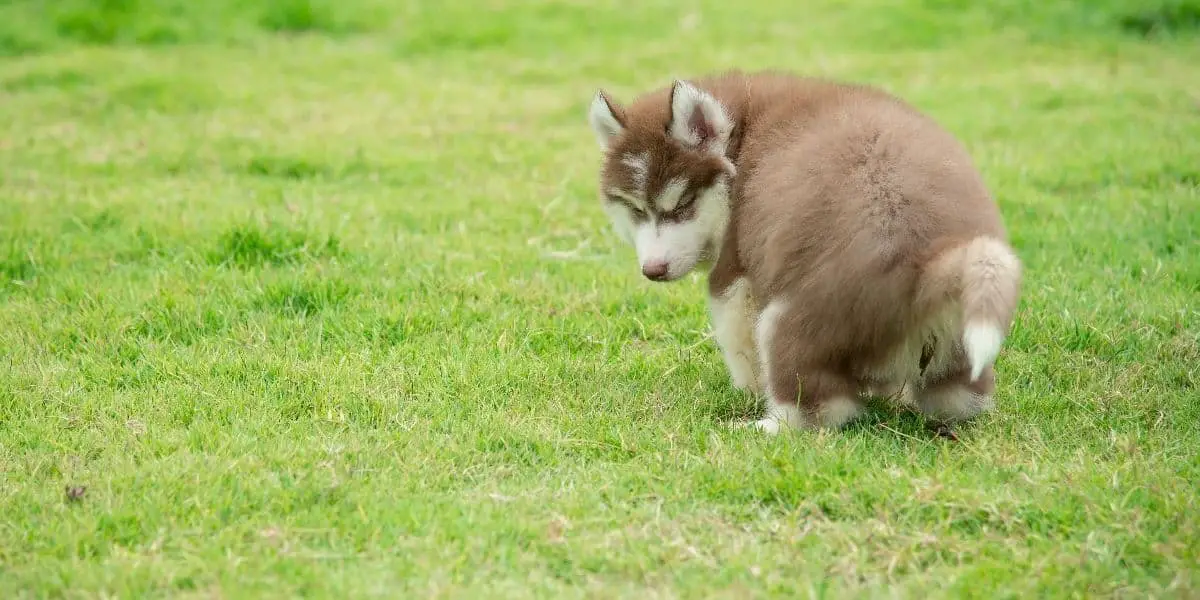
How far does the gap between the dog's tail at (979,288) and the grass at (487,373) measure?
0.56 m

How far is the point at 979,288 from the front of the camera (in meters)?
4.02

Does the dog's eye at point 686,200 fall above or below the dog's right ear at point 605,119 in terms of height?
below

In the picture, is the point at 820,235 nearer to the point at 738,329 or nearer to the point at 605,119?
the point at 738,329

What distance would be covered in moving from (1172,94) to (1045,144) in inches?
78.7

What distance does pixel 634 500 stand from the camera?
4352 millimetres

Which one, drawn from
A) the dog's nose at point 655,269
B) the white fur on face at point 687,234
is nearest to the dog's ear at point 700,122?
the white fur on face at point 687,234

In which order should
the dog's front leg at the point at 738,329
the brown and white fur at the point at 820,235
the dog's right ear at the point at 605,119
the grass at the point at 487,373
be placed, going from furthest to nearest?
the dog's right ear at the point at 605,119 < the dog's front leg at the point at 738,329 < the brown and white fur at the point at 820,235 < the grass at the point at 487,373

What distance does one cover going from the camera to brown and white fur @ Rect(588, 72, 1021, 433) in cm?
430

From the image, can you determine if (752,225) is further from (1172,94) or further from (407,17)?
(407,17)

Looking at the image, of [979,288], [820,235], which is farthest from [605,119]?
[979,288]

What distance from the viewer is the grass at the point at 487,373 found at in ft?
12.8

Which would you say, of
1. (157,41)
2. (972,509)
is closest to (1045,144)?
(972,509)

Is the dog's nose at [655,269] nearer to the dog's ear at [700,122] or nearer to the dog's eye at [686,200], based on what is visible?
the dog's eye at [686,200]

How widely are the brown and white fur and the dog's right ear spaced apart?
0.01m
